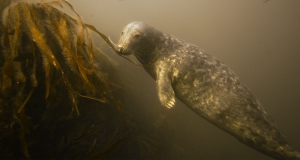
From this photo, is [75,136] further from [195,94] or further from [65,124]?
[195,94]

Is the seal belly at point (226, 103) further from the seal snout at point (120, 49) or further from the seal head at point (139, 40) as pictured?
the seal snout at point (120, 49)

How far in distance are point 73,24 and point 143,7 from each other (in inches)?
2746

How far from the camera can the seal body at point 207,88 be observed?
354cm

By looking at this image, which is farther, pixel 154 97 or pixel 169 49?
pixel 154 97

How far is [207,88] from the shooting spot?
12.3 ft

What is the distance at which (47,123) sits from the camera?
113 inches

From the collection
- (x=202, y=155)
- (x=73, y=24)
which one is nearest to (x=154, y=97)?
(x=202, y=155)

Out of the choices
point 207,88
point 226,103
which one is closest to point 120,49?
point 207,88

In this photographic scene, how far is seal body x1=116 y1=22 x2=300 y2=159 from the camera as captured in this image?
3545mm

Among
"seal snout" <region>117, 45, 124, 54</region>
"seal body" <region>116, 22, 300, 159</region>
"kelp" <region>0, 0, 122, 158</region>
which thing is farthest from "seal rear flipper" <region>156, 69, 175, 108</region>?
"kelp" <region>0, 0, 122, 158</region>

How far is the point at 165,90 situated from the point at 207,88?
3.65 feet

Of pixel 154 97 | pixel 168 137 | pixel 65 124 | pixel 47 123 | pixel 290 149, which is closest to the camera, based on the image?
pixel 47 123

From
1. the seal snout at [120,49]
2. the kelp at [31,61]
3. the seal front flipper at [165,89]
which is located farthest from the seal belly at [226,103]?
the kelp at [31,61]

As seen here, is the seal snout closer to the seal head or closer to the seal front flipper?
the seal head
